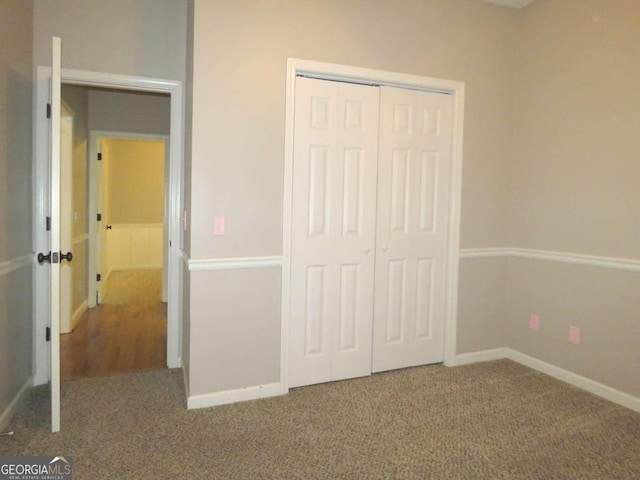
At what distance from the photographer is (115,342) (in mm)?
3775

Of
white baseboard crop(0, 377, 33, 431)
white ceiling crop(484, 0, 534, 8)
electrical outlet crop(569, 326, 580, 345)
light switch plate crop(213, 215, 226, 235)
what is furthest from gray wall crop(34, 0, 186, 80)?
electrical outlet crop(569, 326, 580, 345)

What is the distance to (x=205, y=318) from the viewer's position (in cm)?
254

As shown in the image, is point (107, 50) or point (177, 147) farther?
point (177, 147)

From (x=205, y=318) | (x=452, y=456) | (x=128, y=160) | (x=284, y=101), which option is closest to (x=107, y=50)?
(x=284, y=101)

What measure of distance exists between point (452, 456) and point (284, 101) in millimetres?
2226

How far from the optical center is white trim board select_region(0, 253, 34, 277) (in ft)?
7.45

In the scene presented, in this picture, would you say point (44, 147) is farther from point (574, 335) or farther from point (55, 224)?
point (574, 335)

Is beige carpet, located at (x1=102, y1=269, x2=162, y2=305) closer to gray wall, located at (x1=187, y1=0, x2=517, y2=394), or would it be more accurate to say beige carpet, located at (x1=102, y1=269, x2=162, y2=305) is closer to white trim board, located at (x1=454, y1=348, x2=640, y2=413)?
gray wall, located at (x1=187, y1=0, x2=517, y2=394)

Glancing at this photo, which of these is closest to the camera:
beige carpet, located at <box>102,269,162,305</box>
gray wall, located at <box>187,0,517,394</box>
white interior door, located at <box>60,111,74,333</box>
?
gray wall, located at <box>187,0,517,394</box>

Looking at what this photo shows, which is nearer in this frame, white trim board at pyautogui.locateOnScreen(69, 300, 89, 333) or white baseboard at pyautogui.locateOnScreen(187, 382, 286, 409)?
white baseboard at pyautogui.locateOnScreen(187, 382, 286, 409)

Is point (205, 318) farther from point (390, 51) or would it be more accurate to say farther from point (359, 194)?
point (390, 51)

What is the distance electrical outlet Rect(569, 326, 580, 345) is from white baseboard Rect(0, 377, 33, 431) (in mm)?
3574

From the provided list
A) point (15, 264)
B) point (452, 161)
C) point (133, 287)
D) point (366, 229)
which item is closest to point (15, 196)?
point (15, 264)

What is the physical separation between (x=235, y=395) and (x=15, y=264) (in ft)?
5.02
